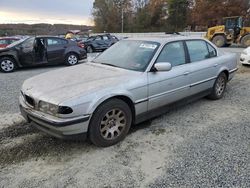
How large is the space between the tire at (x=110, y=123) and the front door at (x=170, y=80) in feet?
1.69

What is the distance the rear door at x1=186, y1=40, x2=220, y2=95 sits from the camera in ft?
15.0

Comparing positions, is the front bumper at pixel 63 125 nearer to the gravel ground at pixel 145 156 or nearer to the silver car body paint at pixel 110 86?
the silver car body paint at pixel 110 86

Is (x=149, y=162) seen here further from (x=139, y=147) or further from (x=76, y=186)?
(x=76, y=186)

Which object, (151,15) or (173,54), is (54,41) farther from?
(151,15)

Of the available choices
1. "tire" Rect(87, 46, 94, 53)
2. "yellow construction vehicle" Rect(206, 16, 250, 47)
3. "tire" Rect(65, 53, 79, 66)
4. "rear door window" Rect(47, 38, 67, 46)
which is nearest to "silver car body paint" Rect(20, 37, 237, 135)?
"rear door window" Rect(47, 38, 67, 46)

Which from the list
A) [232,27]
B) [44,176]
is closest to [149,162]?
[44,176]

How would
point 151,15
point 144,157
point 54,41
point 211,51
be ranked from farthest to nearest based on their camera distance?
1. point 151,15
2. point 54,41
3. point 211,51
4. point 144,157

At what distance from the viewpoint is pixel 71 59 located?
35.4 ft

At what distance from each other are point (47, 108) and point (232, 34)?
18.1 m

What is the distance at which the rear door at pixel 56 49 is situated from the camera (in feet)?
32.7

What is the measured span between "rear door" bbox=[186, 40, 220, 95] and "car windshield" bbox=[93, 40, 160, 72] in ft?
3.06

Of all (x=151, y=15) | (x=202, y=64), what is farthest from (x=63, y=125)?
(x=151, y=15)

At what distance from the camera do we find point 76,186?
2.63 meters

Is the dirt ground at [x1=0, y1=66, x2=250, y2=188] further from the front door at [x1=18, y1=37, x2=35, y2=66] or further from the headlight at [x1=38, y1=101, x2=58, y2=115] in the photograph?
the front door at [x1=18, y1=37, x2=35, y2=66]
